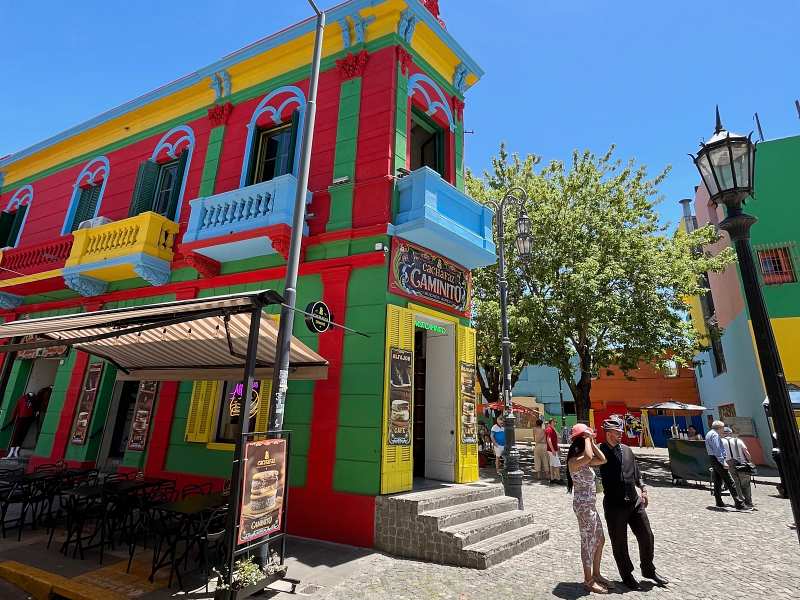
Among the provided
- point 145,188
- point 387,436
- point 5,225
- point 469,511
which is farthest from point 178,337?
point 5,225

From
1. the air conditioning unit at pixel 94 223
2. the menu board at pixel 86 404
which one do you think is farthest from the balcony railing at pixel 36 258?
the menu board at pixel 86 404

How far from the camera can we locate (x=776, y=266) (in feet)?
55.8

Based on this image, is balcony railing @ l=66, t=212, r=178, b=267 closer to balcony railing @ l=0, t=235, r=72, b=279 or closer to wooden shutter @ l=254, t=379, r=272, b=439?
balcony railing @ l=0, t=235, r=72, b=279

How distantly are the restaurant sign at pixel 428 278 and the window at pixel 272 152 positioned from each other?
3.78 metres

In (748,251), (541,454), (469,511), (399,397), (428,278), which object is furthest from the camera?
(541,454)

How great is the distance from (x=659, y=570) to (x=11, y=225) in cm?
2086

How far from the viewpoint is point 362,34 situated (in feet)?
30.6

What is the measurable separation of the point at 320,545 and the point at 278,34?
36.6 feet

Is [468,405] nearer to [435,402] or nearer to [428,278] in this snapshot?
[435,402]

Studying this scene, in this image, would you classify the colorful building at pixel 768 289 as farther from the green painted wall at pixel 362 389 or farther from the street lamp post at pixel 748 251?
the green painted wall at pixel 362 389

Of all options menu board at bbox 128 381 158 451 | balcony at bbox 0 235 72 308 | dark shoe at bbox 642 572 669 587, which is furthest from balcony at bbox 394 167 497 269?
balcony at bbox 0 235 72 308

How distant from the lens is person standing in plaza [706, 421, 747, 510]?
10047 mm

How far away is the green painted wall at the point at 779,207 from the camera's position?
54.5 ft

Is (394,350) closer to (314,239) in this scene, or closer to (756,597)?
(314,239)
